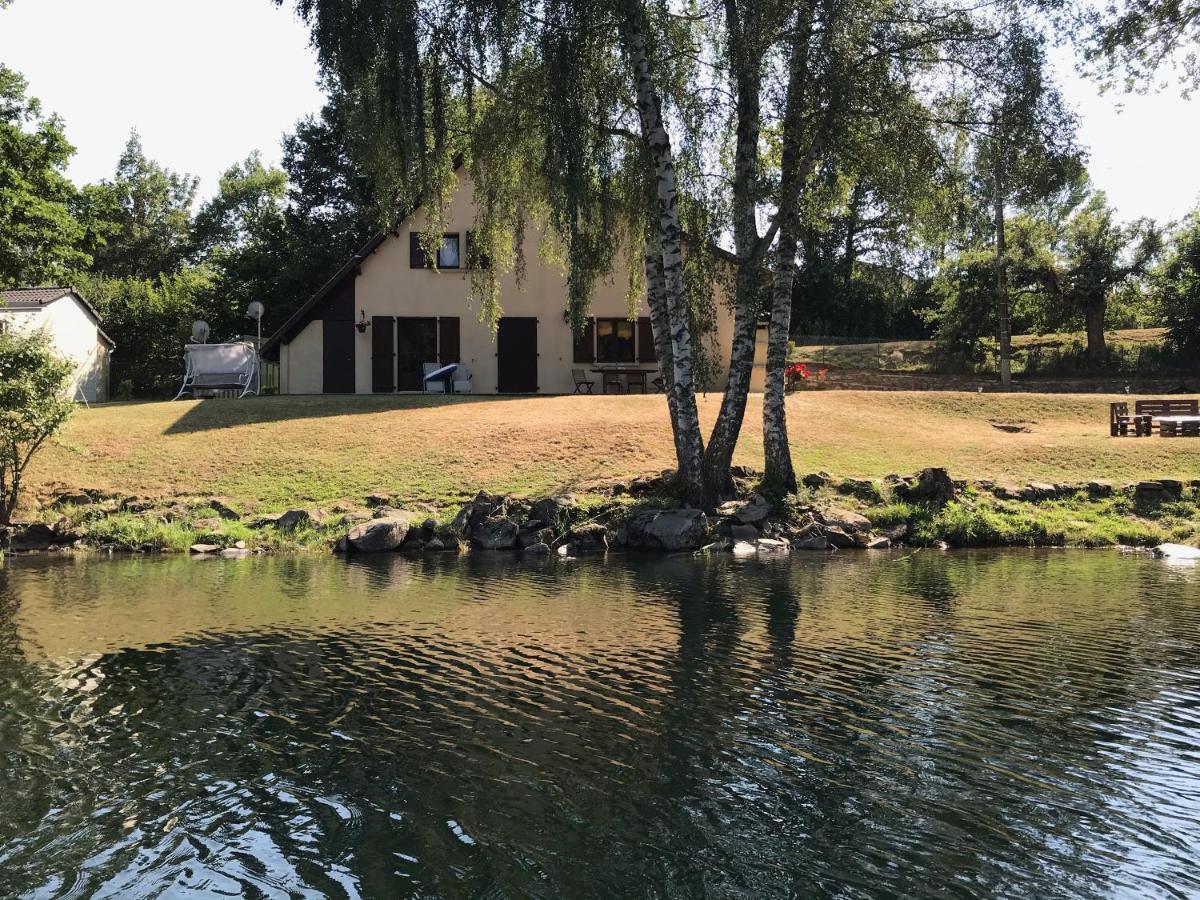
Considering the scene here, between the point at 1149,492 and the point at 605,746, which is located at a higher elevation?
the point at 1149,492

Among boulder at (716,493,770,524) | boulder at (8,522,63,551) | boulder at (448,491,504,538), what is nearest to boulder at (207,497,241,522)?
boulder at (8,522,63,551)

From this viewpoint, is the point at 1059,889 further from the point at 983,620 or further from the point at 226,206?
the point at 226,206

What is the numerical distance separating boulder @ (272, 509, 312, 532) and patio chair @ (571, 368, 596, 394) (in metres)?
12.8

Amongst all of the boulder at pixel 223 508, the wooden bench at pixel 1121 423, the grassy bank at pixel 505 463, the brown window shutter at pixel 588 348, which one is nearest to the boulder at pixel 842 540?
the grassy bank at pixel 505 463

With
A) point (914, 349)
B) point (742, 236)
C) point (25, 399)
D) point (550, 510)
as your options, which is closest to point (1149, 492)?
point (742, 236)

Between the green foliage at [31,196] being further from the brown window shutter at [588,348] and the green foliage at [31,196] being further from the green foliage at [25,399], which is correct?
the brown window shutter at [588,348]

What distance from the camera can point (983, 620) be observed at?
10.3 m

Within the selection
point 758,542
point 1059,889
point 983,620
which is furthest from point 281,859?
point 758,542

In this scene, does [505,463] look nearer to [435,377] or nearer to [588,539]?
[588,539]

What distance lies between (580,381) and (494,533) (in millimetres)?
12816

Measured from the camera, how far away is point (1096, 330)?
37406mm

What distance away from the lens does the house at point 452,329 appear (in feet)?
96.9

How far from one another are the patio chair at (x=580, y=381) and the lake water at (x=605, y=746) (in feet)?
58.6

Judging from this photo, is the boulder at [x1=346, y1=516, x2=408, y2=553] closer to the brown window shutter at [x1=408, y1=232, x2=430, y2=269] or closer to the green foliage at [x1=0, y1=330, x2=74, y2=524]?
the green foliage at [x1=0, y1=330, x2=74, y2=524]
